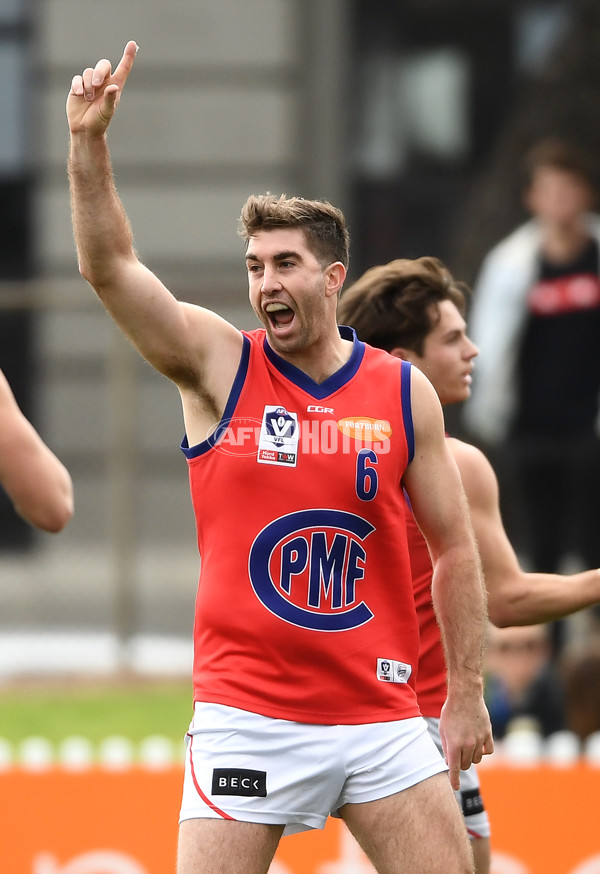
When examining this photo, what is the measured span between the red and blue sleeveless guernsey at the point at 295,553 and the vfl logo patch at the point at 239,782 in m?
0.16

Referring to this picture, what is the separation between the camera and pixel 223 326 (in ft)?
13.0

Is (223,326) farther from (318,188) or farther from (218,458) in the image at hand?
(318,188)

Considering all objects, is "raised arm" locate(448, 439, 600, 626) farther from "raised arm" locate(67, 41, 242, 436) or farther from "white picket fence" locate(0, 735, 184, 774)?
"white picket fence" locate(0, 735, 184, 774)

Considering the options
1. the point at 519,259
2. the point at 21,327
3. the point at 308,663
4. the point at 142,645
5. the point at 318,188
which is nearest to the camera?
the point at 308,663

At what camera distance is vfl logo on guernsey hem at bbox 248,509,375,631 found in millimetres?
3887

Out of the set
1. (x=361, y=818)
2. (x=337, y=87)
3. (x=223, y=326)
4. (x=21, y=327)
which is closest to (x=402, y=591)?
(x=361, y=818)

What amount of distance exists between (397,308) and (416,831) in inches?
62.4

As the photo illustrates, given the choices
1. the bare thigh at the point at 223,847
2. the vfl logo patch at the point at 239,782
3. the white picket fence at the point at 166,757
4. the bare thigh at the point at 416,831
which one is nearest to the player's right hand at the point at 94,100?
the vfl logo patch at the point at 239,782

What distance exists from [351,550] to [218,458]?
41cm

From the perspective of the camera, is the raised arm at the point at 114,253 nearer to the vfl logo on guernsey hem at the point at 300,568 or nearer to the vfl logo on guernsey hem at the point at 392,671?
the vfl logo on guernsey hem at the point at 300,568

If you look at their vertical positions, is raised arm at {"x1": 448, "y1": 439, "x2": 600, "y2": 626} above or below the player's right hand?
below

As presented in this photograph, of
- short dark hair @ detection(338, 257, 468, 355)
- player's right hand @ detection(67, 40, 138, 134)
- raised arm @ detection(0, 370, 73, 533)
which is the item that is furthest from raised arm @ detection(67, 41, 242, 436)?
short dark hair @ detection(338, 257, 468, 355)

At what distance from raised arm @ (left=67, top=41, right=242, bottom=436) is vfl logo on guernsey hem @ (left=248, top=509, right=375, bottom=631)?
0.44m

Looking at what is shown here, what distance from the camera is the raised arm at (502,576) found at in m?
4.59
